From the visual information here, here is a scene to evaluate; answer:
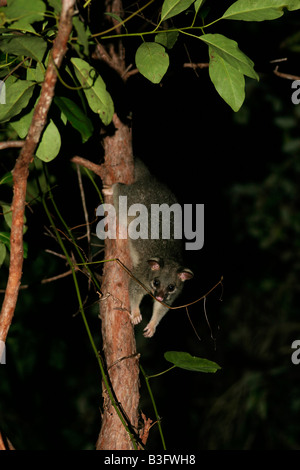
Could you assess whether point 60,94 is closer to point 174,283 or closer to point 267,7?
point 267,7

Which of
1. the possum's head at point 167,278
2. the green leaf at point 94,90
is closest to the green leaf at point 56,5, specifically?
the green leaf at point 94,90

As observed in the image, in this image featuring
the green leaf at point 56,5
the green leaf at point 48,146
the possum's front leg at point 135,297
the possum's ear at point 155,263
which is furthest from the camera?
the possum's ear at point 155,263

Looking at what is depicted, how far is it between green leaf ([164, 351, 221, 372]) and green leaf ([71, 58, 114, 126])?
103 cm

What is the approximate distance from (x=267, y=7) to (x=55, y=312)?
4.02 m

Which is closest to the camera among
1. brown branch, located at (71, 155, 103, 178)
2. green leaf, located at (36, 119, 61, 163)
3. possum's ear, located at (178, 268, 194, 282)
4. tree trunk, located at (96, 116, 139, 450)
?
green leaf, located at (36, 119, 61, 163)

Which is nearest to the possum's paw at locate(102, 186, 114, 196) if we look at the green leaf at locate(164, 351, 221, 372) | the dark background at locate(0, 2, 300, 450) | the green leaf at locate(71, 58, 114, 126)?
the green leaf at locate(71, 58, 114, 126)

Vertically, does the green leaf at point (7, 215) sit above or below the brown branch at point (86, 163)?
below

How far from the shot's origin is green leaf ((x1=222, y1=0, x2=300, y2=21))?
170cm

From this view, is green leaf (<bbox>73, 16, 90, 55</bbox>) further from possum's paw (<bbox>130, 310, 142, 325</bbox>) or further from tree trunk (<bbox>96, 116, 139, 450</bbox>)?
possum's paw (<bbox>130, 310, 142, 325</bbox>)

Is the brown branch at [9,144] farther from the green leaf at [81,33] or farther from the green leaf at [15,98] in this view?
the green leaf at [81,33]

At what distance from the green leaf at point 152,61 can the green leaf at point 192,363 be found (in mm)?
1136

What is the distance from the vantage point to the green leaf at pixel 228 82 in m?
1.76

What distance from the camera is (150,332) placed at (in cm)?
391

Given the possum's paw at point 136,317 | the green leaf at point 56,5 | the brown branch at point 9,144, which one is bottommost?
the possum's paw at point 136,317
